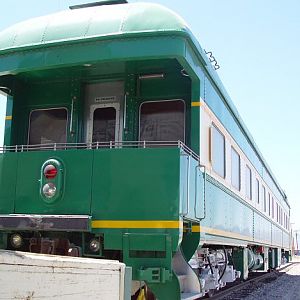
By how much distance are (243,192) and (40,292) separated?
800 centimetres

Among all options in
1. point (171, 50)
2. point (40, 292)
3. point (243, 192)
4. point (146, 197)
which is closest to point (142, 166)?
point (146, 197)

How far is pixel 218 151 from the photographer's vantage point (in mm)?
7680

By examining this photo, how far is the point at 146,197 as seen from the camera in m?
5.43

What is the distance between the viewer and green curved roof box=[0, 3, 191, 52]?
19.3 feet

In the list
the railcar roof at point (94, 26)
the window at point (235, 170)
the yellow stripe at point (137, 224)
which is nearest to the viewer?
the yellow stripe at point (137, 224)

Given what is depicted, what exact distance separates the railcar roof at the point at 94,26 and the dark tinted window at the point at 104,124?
131cm

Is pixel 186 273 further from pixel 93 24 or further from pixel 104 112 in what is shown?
pixel 93 24

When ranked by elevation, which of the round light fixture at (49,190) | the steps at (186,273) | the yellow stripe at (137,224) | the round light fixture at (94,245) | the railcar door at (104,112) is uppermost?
the railcar door at (104,112)

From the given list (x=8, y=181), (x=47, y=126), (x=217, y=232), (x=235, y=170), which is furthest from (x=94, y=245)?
(x=235, y=170)

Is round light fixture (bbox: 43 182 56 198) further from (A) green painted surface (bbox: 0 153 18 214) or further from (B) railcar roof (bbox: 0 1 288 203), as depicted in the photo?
(B) railcar roof (bbox: 0 1 288 203)

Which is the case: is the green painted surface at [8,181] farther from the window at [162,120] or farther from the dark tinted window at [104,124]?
the window at [162,120]

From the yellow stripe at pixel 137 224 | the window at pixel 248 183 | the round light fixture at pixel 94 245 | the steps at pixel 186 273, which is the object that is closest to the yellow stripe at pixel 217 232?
the steps at pixel 186 273

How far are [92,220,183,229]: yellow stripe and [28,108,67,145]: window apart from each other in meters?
2.03

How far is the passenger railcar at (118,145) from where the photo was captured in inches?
214
